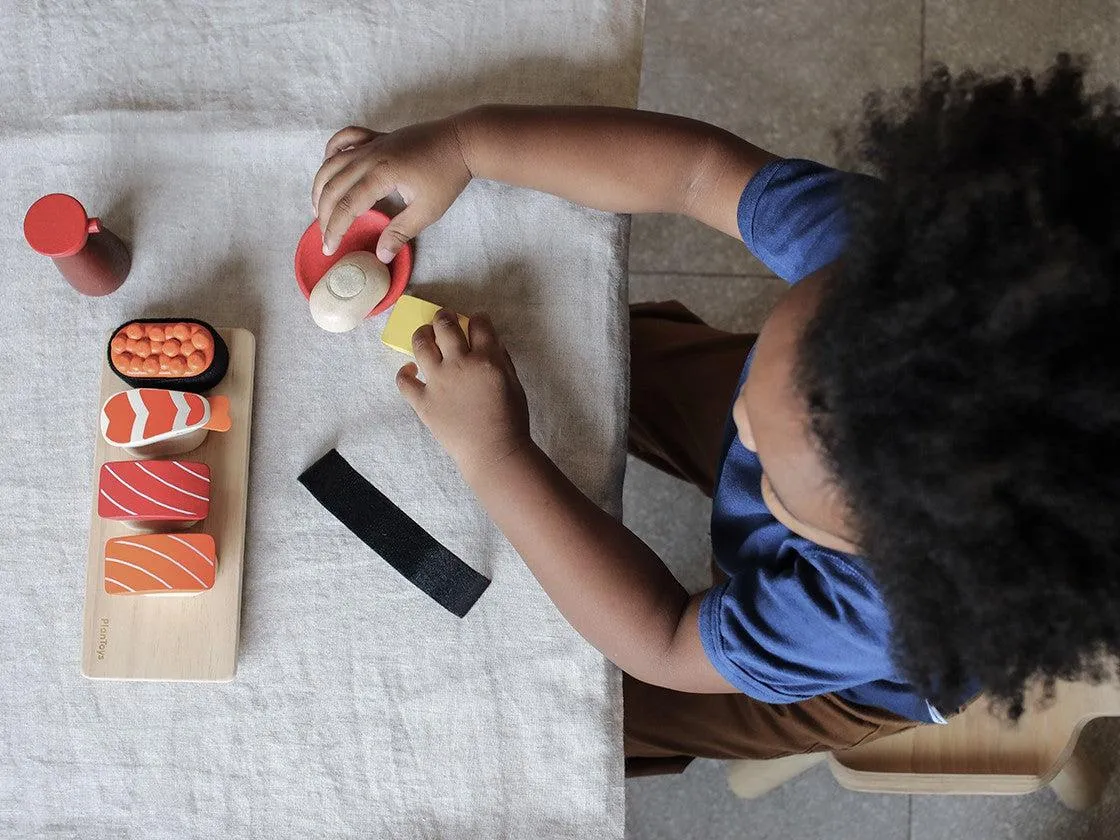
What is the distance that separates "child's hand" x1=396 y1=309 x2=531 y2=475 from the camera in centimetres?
58

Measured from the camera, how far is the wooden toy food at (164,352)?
570 millimetres

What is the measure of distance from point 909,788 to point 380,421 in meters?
0.57

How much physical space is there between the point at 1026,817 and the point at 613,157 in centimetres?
104

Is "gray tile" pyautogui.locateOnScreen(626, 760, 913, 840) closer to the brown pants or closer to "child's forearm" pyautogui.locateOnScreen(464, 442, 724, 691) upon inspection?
the brown pants

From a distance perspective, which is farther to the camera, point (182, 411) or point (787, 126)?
point (787, 126)

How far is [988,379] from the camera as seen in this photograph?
390mm

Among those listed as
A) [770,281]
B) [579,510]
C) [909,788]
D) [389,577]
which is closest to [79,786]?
[389,577]

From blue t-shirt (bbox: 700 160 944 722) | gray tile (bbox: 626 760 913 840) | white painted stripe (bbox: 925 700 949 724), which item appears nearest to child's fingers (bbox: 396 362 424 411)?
blue t-shirt (bbox: 700 160 944 722)

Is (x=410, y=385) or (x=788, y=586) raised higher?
(x=410, y=385)

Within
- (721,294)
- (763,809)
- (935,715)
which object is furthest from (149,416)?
(763,809)

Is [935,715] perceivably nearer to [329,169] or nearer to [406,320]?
[406,320]

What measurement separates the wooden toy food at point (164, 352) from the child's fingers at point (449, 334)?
5.6 inches

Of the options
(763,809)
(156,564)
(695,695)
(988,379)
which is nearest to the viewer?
(988,379)

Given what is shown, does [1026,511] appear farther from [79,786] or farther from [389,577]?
[79,786]
